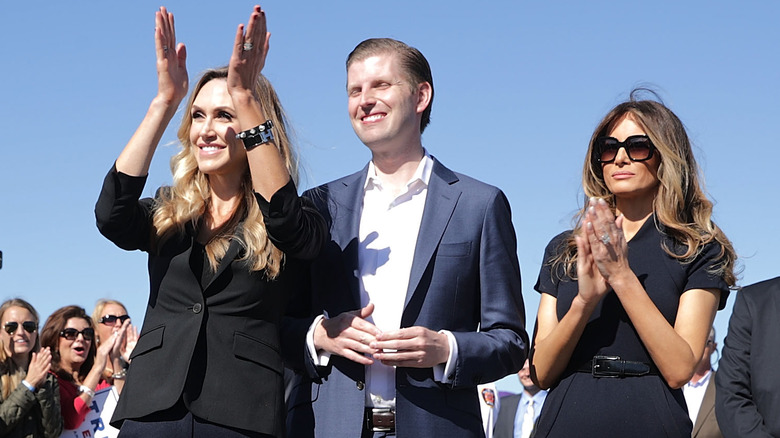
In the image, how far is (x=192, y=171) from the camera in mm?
4992

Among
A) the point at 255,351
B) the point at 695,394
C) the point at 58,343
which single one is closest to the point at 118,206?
Result: the point at 255,351

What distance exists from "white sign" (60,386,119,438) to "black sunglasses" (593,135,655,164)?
558cm

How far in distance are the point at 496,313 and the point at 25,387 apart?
6.19 m

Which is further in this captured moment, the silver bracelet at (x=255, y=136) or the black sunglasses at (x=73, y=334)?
the black sunglasses at (x=73, y=334)

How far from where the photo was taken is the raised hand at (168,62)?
4.63 m

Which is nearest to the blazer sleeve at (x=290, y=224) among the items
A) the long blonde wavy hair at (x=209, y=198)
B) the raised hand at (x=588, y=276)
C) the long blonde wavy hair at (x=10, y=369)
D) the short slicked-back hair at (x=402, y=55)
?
the long blonde wavy hair at (x=209, y=198)

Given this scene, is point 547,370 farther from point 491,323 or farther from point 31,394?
point 31,394

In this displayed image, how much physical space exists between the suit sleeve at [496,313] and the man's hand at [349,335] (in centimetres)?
40

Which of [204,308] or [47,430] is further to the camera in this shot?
[47,430]

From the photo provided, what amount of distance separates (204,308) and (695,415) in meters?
7.76

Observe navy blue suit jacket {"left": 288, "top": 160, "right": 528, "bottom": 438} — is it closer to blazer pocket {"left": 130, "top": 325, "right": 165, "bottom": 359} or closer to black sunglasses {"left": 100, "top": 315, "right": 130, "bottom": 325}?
blazer pocket {"left": 130, "top": 325, "right": 165, "bottom": 359}

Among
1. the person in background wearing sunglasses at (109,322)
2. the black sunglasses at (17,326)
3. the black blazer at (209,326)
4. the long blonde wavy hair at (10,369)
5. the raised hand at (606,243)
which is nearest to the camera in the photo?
the black blazer at (209,326)

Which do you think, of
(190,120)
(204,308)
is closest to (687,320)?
(204,308)

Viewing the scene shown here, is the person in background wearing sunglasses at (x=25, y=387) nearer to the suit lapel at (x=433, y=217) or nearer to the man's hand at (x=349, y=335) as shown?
the man's hand at (x=349, y=335)
